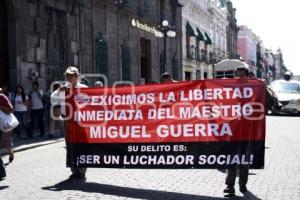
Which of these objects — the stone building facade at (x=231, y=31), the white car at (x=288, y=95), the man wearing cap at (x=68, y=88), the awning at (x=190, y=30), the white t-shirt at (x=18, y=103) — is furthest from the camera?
the stone building facade at (x=231, y=31)

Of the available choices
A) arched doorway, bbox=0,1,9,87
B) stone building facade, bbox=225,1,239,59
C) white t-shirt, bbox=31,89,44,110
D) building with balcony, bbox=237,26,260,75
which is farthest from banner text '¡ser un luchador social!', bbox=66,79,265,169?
building with balcony, bbox=237,26,260,75

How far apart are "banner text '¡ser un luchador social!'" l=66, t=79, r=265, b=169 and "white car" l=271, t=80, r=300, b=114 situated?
17.3 m

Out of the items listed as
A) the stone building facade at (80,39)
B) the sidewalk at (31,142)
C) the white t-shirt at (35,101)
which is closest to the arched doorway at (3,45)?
the stone building facade at (80,39)

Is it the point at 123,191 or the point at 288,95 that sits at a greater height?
the point at 288,95

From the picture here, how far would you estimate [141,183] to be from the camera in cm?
799

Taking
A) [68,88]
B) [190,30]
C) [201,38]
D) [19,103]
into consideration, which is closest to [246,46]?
[201,38]

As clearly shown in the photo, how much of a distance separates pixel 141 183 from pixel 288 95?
1898 centimetres

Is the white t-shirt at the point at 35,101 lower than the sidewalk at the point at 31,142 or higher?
higher

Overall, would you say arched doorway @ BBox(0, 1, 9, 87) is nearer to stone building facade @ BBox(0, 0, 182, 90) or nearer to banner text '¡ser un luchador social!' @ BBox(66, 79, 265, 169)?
stone building facade @ BBox(0, 0, 182, 90)

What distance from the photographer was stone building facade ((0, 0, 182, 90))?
719 inches

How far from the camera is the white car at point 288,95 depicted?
25.0m

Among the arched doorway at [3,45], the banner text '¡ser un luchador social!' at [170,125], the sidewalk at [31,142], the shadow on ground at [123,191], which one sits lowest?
the shadow on ground at [123,191]

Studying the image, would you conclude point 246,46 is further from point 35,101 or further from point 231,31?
point 35,101

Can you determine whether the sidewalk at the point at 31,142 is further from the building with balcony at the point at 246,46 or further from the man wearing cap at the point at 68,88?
the building with balcony at the point at 246,46
